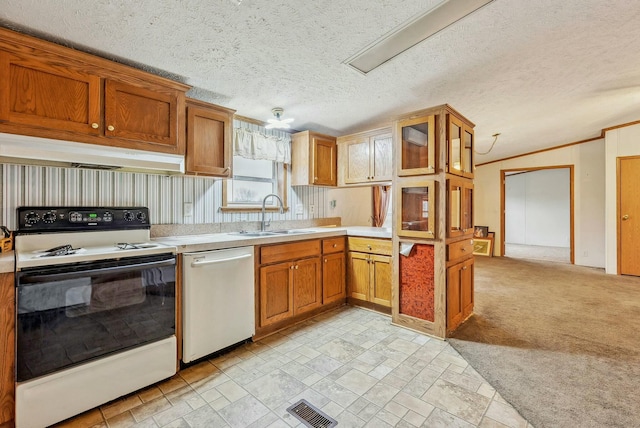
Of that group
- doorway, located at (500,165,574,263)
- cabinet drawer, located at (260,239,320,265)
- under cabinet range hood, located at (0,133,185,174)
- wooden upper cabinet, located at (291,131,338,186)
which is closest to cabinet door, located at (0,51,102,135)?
under cabinet range hood, located at (0,133,185,174)

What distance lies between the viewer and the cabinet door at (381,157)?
344cm

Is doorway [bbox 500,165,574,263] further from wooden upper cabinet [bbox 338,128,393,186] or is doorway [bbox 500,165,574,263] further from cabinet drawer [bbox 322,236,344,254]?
cabinet drawer [bbox 322,236,344,254]

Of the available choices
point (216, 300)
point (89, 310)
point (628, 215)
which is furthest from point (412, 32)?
point (628, 215)

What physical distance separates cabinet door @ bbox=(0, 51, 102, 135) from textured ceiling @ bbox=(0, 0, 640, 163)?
7.8 inches

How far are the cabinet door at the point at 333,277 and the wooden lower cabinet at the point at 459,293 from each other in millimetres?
1207

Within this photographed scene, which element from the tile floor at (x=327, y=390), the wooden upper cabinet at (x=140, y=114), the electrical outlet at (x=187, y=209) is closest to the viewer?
the tile floor at (x=327, y=390)

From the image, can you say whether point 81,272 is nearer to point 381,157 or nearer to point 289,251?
point 289,251

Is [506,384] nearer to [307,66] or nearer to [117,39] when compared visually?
[307,66]

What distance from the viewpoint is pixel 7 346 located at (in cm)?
153

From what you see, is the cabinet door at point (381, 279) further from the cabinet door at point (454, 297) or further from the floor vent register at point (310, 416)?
the floor vent register at point (310, 416)

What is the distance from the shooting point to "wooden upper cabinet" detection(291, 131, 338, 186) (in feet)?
12.0

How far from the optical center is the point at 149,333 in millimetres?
1936

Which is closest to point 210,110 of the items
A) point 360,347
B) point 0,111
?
point 0,111

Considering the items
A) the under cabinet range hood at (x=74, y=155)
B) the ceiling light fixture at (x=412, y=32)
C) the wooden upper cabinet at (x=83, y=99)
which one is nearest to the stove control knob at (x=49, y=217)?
the under cabinet range hood at (x=74, y=155)
